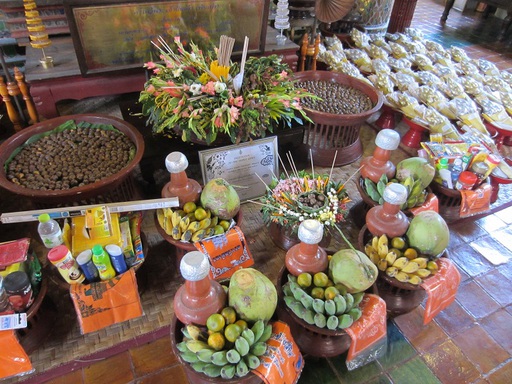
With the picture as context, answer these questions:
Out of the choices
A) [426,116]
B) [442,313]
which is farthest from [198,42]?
[442,313]

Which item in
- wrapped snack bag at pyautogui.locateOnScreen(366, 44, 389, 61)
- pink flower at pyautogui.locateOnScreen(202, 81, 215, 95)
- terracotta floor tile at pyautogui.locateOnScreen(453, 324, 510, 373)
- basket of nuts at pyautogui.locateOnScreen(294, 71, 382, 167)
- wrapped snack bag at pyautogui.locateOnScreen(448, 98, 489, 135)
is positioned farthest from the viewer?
wrapped snack bag at pyautogui.locateOnScreen(366, 44, 389, 61)

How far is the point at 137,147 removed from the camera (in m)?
2.05

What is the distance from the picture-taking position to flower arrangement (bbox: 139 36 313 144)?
2072 millimetres

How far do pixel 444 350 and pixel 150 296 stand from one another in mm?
1389

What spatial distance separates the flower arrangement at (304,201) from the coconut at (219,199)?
0.23 m

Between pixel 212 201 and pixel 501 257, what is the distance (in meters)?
1.67

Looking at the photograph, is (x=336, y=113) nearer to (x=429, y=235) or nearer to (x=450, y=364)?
(x=429, y=235)

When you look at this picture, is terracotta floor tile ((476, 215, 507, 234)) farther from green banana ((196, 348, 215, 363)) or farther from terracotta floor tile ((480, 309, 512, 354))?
green banana ((196, 348, 215, 363))

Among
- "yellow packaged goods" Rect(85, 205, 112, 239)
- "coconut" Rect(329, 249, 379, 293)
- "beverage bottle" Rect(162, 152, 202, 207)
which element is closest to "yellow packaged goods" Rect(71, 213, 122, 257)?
"yellow packaged goods" Rect(85, 205, 112, 239)

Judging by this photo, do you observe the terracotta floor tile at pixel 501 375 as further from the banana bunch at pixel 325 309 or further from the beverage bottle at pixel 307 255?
the beverage bottle at pixel 307 255

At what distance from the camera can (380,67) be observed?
346 centimetres

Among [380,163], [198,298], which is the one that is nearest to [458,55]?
[380,163]

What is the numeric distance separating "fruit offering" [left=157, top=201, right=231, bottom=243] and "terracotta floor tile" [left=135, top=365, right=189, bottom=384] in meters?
0.55

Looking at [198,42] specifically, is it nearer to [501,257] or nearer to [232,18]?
[232,18]
